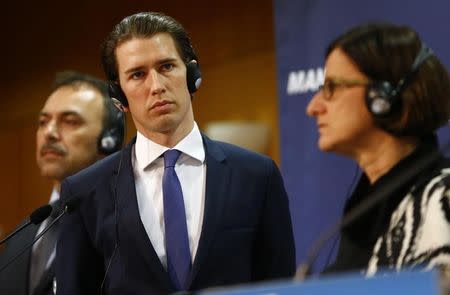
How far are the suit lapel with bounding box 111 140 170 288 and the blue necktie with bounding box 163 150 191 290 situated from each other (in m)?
0.03

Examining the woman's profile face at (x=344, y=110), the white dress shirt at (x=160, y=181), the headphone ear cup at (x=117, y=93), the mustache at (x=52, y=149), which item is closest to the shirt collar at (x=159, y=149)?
the white dress shirt at (x=160, y=181)

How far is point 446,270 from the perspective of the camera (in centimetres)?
150

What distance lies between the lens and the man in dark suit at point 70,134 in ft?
9.55

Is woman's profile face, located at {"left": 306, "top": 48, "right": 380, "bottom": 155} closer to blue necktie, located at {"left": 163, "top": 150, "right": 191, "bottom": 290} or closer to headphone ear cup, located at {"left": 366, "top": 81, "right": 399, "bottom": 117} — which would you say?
headphone ear cup, located at {"left": 366, "top": 81, "right": 399, "bottom": 117}

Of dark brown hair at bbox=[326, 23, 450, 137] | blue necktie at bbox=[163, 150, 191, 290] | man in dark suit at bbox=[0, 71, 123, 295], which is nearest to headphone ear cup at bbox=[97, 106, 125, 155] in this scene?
man in dark suit at bbox=[0, 71, 123, 295]

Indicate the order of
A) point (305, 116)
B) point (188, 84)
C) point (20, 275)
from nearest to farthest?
point (188, 84) < point (20, 275) < point (305, 116)

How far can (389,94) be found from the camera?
1.73 metres

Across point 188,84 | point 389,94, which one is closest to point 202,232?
point 188,84

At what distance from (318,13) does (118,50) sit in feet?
3.59

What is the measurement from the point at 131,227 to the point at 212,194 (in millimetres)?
224

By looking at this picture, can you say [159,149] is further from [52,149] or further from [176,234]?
[52,149]

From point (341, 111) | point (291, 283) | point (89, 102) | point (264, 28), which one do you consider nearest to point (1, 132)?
point (264, 28)

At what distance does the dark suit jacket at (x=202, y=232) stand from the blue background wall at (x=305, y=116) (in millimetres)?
A: 832

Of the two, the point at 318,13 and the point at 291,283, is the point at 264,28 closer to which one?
the point at 318,13
